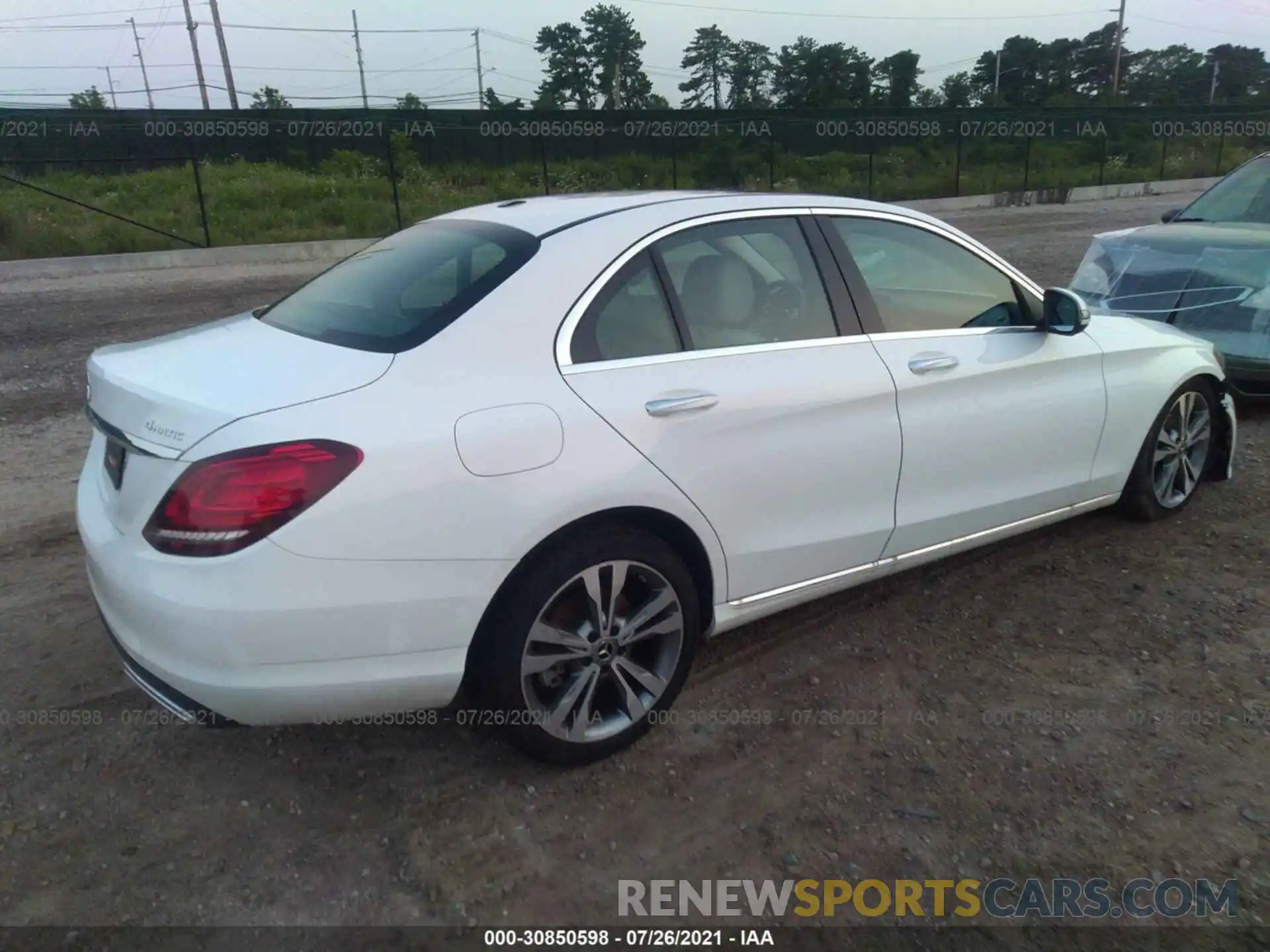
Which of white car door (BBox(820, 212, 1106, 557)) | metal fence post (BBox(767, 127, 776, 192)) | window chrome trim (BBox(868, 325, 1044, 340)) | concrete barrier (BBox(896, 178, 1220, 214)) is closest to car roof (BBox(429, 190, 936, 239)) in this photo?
white car door (BBox(820, 212, 1106, 557))

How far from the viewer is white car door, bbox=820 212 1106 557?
3627 millimetres

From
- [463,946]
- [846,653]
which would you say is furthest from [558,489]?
[846,653]

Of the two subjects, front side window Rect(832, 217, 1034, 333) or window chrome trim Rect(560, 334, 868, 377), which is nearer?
window chrome trim Rect(560, 334, 868, 377)

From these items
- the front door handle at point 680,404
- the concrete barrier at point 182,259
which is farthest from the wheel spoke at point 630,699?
the concrete barrier at point 182,259

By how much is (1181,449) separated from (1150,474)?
0.95ft

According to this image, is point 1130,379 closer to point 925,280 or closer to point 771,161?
point 925,280

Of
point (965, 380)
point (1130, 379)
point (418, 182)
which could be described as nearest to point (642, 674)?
point (965, 380)

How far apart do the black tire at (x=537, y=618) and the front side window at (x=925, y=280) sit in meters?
1.31

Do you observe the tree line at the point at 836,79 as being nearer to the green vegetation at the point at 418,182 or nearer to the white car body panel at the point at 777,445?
the green vegetation at the point at 418,182

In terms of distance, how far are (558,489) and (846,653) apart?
1578 millimetres

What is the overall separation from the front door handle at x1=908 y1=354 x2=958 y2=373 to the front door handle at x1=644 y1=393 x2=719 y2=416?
2.99 feet

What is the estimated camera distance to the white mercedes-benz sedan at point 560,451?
2.50 metres

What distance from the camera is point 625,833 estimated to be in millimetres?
2809

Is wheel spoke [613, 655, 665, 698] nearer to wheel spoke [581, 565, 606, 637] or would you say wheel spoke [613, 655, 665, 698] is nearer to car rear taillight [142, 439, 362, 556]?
wheel spoke [581, 565, 606, 637]
